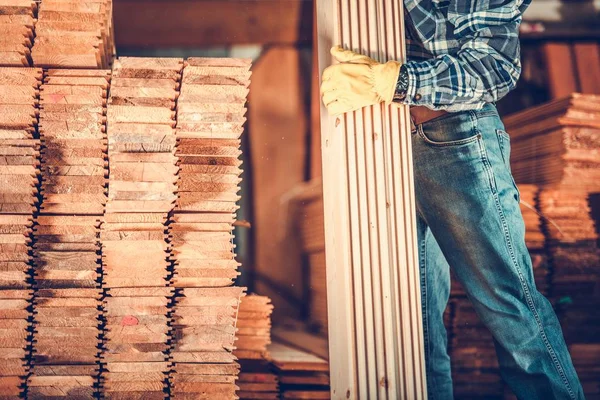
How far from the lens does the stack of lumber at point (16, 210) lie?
8.19ft

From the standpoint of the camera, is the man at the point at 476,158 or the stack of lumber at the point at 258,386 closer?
the man at the point at 476,158

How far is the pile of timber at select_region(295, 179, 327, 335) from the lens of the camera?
15.9 feet

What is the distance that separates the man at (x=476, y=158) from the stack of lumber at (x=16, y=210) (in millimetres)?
1207

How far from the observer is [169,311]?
2.57 meters

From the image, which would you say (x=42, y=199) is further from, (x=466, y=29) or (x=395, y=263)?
(x=466, y=29)

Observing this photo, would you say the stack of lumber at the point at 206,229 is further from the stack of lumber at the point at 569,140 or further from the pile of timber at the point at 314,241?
the stack of lumber at the point at 569,140

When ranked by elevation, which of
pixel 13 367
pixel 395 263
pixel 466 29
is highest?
pixel 466 29

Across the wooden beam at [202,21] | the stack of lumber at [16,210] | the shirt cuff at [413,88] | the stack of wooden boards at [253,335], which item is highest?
the wooden beam at [202,21]

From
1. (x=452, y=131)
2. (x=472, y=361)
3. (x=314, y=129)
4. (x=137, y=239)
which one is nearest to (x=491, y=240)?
(x=452, y=131)

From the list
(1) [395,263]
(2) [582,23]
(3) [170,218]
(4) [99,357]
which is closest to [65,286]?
(4) [99,357]

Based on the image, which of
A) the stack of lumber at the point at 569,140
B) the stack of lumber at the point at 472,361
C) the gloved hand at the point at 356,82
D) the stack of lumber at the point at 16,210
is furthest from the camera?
the stack of lumber at the point at 569,140

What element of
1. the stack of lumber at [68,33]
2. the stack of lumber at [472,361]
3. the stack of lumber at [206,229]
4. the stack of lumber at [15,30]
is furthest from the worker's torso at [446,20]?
the stack of lumber at [472,361]

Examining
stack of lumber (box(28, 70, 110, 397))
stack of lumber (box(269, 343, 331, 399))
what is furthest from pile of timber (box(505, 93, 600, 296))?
stack of lumber (box(28, 70, 110, 397))

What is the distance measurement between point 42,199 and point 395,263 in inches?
57.2
